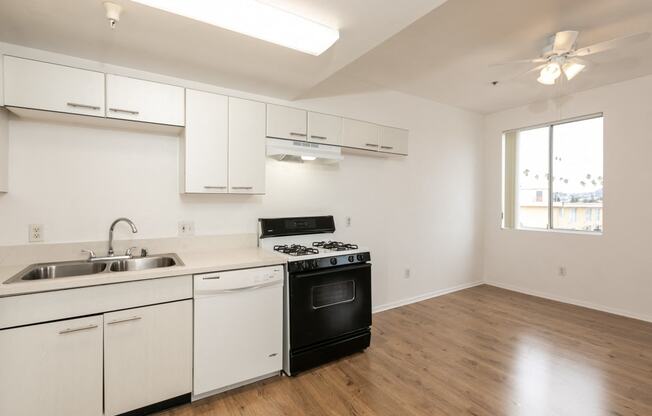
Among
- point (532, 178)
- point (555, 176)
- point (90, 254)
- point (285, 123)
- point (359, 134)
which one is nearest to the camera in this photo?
point (90, 254)

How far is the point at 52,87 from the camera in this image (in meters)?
1.94

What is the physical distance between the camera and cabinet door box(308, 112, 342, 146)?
9.61ft

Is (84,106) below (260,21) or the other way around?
below

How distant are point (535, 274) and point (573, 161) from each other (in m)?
1.61

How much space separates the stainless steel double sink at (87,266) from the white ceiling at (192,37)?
145 cm

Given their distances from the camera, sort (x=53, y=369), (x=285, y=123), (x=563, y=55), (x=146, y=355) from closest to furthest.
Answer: (x=53, y=369)
(x=146, y=355)
(x=563, y=55)
(x=285, y=123)

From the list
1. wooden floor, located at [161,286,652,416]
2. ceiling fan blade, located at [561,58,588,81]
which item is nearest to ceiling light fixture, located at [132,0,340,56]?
ceiling fan blade, located at [561,58,588,81]

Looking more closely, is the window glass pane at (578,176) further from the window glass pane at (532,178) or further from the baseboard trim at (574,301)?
the baseboard trim at (574,301)

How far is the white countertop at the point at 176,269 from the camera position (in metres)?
1.64

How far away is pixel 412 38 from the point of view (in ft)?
8.48

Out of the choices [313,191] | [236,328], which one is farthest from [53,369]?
[313,191]

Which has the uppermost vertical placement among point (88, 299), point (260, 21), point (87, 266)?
point (260, 21)

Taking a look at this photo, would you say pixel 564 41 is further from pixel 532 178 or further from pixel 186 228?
pixel 186 228

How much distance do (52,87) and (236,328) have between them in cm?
194
